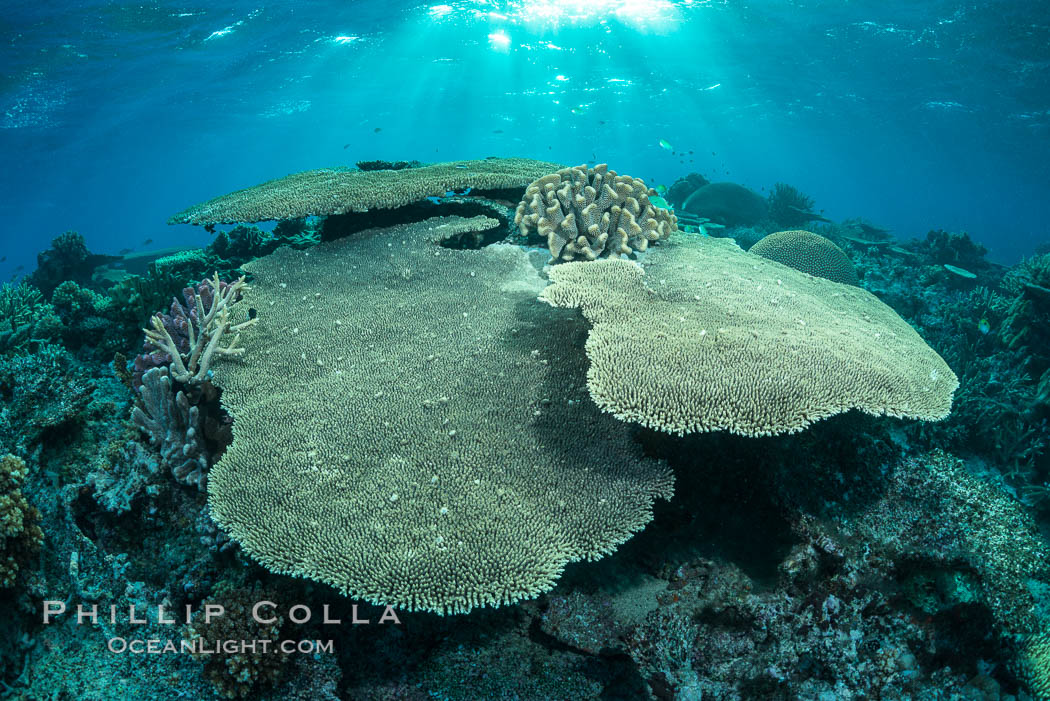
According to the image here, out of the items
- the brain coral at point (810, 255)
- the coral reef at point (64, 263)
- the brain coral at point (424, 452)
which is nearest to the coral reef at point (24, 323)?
the brain coral at point (424, 452)

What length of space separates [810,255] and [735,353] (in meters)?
8.14

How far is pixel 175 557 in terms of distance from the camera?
366cm

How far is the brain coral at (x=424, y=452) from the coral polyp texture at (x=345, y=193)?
1.39 meters

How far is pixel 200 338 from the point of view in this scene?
450cm

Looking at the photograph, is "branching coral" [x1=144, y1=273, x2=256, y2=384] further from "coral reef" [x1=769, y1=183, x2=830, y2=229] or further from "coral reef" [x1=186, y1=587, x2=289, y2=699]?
"coral reef" [x1=769, y1=183, x2=830, y2=229]

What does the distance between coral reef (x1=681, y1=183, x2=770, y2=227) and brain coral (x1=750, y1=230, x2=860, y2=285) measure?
914cm

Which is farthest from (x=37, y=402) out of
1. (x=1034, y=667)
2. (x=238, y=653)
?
(x=1034, y=667)

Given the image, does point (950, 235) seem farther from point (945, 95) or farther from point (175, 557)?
point (945, 95)

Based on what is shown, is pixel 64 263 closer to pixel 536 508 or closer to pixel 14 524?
pixel 14 524

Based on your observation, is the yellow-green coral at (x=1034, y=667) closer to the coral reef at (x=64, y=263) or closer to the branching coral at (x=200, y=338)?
the branching coral at (x=200, y=338)

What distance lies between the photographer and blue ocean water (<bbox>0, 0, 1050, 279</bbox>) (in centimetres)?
2491

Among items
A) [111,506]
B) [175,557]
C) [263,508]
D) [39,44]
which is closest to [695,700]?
[263,508]

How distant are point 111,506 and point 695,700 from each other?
15.2 ft

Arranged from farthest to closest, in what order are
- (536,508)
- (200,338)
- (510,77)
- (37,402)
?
(510,77)
(200,338)
(37,402)
(536,508)
